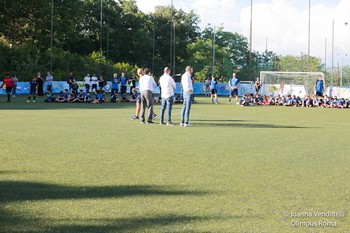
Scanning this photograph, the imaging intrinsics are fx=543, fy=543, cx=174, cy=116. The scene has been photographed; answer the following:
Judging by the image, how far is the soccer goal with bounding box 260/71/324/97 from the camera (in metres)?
45.2

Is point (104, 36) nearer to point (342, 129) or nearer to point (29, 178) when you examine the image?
point (342, 129)

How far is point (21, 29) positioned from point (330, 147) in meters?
54.0

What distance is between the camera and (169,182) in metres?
8.20

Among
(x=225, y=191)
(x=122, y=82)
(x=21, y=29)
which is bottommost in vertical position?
(x=225, y=191)

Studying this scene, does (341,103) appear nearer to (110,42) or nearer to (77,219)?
(77,219)

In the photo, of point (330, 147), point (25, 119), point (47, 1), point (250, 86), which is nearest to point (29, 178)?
point (330, 147)

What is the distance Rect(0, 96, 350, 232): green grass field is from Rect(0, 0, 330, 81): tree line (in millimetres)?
41429

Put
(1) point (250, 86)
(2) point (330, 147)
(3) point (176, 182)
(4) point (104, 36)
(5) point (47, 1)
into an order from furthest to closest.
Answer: (4) point (104, 36) < (5) point (47, 1) < (1) point (250, 86) < (2) point (330, 147) < (3) point (176, 182)

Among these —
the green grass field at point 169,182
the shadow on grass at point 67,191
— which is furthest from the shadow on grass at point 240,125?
the shadow on grass at point 67,191

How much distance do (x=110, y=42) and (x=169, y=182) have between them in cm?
7624

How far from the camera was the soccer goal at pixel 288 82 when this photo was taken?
4519 centimetres

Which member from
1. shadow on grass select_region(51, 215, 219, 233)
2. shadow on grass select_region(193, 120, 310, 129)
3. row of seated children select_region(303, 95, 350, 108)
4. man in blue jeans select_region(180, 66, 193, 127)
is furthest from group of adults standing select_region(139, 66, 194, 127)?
row of seated children select_region(303, 95, 350, 108)

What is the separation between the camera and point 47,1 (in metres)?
60.3

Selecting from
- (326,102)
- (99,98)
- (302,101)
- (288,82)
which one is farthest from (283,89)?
(99,98)
